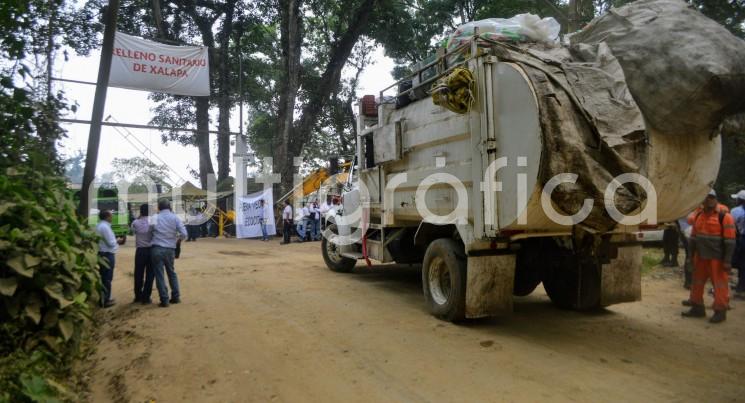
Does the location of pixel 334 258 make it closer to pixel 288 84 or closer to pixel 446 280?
pixel 446 280

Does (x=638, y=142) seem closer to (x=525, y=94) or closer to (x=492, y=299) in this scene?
(x=525, y=94)

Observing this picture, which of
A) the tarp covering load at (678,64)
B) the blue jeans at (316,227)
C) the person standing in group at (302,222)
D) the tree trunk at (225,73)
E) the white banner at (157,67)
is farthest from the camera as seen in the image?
the tree trunk at (225,73)

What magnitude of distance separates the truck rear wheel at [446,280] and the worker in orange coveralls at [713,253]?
2.93 metres

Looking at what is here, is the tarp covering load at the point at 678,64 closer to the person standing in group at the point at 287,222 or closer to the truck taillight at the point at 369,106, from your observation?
the truck taillight at the point at 369,106

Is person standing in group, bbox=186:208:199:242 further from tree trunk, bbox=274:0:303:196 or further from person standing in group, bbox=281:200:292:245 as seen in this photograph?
person standing in group, bbox=281:200:292:245

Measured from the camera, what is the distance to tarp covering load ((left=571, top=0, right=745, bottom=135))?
4043 millimetres

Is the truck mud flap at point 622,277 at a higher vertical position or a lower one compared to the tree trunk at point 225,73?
lower

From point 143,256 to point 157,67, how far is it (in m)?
9.00

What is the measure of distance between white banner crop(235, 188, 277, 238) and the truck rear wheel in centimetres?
1325

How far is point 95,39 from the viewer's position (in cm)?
1742

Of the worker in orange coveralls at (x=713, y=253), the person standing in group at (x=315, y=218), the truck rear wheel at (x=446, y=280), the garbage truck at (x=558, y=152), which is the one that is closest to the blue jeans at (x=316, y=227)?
the person standing in group at (x=315, y=218)

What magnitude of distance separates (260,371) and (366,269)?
235 inches

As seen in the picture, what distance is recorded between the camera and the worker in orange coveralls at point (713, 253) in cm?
577

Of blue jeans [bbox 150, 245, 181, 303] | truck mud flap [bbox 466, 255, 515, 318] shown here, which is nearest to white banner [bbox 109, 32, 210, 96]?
blue jeans [bbox 150, 245, 181, 303]
